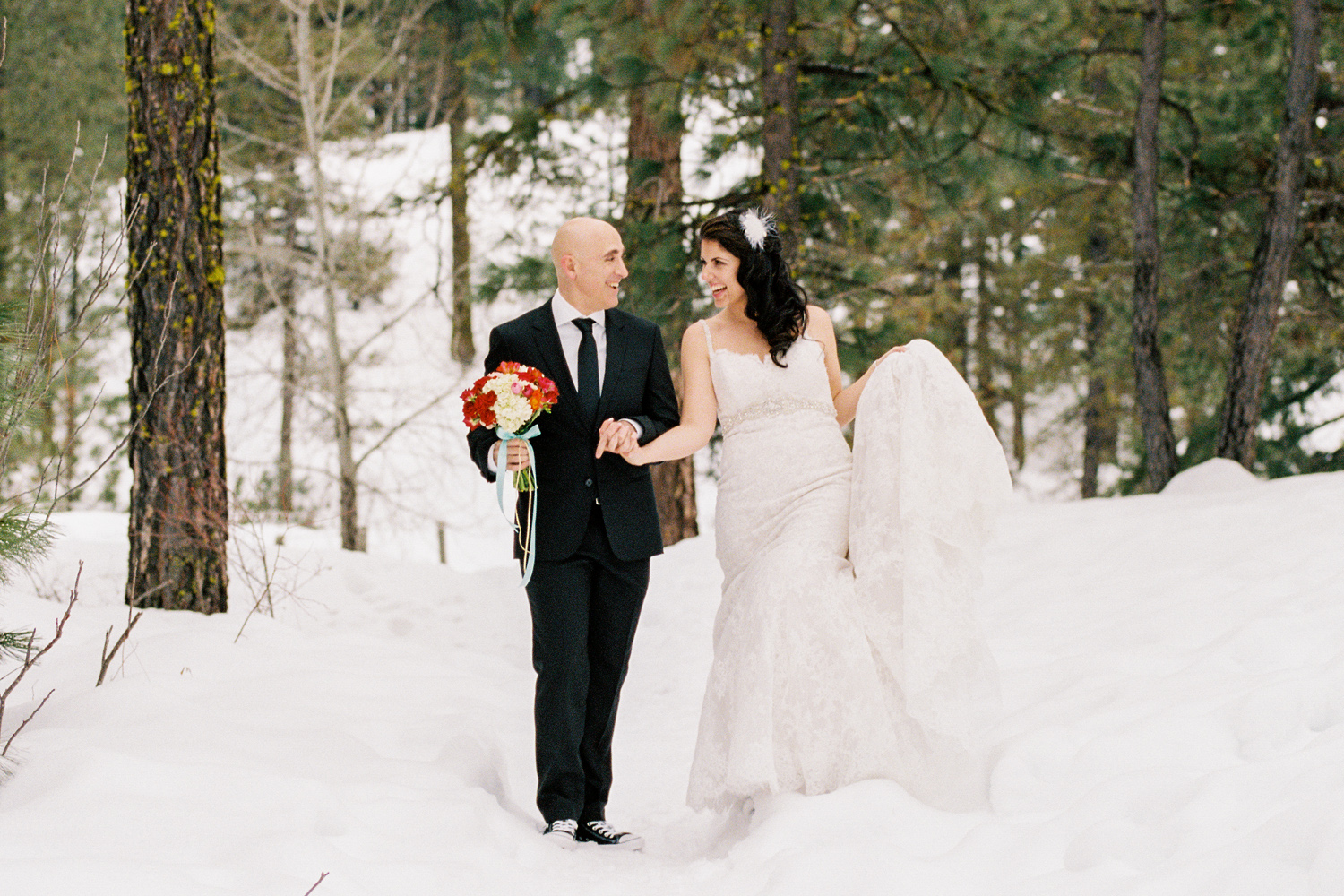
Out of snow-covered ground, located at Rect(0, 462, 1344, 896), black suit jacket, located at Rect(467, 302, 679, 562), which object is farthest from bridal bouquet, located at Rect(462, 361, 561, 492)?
snow-covered ground, located at Rect(0, 462, 1344, 896)

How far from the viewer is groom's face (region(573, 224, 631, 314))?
12.2 ft

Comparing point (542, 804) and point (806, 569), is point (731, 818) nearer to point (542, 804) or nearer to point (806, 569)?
point (542, 804)

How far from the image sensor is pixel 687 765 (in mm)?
5023

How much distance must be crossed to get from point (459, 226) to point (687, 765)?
1105 cm

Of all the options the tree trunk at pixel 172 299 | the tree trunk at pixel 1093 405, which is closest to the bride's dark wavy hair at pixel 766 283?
the tree trunk at pixel 172 299

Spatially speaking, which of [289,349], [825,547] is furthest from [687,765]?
[289,349]

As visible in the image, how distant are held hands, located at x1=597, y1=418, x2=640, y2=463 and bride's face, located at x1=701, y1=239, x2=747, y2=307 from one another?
0.62 meters

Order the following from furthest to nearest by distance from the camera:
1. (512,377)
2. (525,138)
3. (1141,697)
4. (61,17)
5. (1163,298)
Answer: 1. (61,17)
2. (1163,298)
3. (525,138)
4. (1141,697)
5. (512,377)

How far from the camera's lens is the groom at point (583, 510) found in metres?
3.70

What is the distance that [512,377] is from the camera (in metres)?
3.44

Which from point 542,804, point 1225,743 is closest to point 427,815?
point 542,804

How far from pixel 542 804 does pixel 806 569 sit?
122 cm

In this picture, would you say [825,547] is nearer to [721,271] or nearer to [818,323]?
[818,323]

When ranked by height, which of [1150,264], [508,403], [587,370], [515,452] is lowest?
[515,452]
